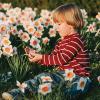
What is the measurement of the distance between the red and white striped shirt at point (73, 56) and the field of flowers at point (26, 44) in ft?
0.67

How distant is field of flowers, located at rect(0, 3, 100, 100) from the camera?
5.05 meters

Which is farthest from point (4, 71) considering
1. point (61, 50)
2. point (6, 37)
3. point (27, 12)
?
point (27, 12)

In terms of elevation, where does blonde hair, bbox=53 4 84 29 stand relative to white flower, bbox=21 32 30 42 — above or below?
above

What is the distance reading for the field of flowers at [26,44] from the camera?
505 cm

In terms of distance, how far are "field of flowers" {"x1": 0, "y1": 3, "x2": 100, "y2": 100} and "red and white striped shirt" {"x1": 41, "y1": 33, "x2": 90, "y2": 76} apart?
20cm

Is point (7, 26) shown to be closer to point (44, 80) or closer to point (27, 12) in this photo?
point (27, 12)

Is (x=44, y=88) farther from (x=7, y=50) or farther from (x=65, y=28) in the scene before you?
(x=7, y=50)

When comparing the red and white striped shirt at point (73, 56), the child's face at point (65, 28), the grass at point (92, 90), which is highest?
the child's face at point (65, 28)

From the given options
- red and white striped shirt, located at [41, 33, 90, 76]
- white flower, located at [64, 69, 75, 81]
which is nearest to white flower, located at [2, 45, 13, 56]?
red and white striped shirt, located at [41, 33, 90, 76]

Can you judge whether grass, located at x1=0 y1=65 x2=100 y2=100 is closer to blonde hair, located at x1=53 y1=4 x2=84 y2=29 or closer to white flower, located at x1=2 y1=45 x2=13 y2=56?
white flower, located at x1=2 y1=45 x2=13 y2=56

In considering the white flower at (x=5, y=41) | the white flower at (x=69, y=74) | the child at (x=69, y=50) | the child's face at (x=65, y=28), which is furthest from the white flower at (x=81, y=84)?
the white flower at (x=5, y=41)

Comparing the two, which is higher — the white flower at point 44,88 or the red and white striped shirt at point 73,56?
the red and white striped shirt at point 73,56

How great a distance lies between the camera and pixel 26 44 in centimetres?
597

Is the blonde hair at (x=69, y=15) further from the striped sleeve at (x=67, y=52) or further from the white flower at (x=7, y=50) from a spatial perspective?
the white flower at (x=7, y=50)
